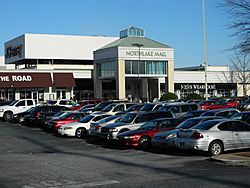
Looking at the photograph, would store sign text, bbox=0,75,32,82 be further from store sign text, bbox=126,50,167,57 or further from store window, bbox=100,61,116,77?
store sign text, bbox=126,50,167,57

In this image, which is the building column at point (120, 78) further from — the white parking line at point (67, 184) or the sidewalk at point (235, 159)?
the white parking line at point (67, 184)

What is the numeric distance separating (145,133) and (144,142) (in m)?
0.39

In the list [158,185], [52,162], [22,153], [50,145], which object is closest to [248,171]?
[158,185]

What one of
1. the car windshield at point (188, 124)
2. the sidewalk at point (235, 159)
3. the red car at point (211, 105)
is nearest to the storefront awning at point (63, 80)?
the red car at point (211, 105)

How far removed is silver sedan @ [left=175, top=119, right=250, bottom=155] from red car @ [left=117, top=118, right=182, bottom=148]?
263 cm

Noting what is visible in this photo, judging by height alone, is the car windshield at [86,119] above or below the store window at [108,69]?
below

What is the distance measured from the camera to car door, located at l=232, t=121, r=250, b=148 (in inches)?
661

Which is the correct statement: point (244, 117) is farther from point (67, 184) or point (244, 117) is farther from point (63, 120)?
point (67, 184)

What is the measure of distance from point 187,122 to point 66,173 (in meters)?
7.78

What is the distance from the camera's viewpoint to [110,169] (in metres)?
13.3

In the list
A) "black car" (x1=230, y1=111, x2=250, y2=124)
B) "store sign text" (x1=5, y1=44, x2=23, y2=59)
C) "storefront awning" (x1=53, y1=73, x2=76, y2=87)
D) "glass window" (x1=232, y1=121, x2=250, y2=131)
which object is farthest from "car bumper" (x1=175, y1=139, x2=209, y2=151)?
"store sign text" (x1=5, y1=44, x2=23, y2=59)

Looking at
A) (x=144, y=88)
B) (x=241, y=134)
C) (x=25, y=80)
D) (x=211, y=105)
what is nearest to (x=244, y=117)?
(x=241, y=134)

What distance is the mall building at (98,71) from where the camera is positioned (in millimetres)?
62875

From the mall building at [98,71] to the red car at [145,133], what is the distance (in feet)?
141
